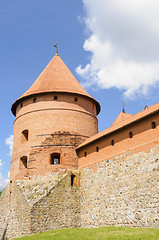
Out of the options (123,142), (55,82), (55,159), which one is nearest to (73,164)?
(55,159)

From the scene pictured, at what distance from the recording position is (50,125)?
48.2 ft

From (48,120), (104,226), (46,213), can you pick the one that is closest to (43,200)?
(46,213)

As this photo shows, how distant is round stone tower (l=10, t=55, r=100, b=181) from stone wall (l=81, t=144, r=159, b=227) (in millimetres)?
1924

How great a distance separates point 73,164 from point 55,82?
4978 mm

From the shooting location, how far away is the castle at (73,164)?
1016cm

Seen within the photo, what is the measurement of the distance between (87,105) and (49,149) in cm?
384

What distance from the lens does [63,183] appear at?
1325 centimetres

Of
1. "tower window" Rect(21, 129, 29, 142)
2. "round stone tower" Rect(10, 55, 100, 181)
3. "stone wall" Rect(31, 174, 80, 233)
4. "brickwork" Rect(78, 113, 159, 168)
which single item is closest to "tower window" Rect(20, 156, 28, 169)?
"round stone tower" Rect(10, 55, 100, 181)

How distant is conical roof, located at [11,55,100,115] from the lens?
616 inches

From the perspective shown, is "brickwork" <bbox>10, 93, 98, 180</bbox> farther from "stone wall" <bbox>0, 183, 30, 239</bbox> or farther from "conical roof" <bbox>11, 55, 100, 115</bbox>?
"stone wall" <bbox>0, 183, 30, 239</bbox>

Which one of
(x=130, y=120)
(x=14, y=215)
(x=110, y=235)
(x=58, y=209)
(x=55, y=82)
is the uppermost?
(x=55, y=82)

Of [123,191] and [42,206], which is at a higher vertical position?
[123,191]

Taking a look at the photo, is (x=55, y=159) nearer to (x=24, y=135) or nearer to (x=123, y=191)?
(x=24, y=135)

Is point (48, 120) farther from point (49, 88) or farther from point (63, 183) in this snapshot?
point (63, 183)
